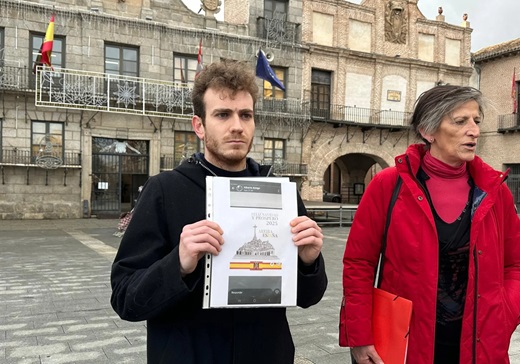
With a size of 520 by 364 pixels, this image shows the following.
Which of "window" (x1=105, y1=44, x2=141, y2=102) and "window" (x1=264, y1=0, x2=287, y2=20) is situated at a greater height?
"window" (x1=264, y1=0, x2=287, y2=20)

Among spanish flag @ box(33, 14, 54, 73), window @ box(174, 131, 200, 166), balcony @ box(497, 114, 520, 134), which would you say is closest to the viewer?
spanish flag @ box(33, 14, 54, 73)

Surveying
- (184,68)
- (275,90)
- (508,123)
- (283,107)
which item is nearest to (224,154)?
(184,68)

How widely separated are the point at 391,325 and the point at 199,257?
45.9 inches

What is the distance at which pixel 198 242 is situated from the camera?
4.96ft

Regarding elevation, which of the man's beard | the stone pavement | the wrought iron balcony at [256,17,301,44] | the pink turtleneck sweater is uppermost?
the wrought iron balcony at [256,17,301,44]

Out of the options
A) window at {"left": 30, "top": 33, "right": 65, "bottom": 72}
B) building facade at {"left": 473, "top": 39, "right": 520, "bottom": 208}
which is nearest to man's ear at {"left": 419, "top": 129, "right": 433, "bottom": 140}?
window at {"left": 30, "top": 33, "right": 65, "bottom": 72}

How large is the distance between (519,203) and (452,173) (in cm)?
2613

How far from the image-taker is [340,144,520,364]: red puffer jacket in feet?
7.01

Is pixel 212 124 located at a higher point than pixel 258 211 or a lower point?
higher

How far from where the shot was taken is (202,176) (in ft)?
6.05

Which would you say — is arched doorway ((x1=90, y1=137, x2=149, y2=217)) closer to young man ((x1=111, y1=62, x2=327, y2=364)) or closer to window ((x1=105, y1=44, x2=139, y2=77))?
window ((x1=105, y1=44, x2=139, y2=77))

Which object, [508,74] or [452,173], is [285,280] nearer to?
[452,173]

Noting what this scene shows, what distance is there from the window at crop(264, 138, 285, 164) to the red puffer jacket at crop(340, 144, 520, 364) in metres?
18.8

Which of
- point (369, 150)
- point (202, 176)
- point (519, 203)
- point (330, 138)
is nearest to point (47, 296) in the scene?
point (202, 176)
